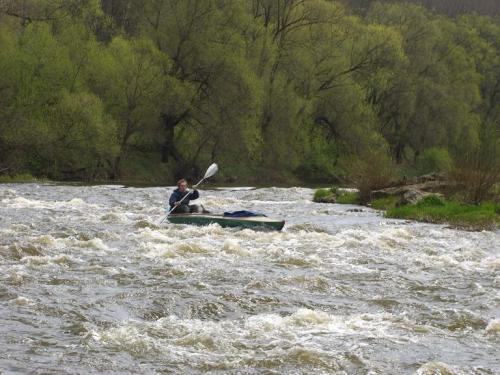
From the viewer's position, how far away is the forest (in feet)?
115

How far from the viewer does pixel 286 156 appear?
44.0 metres

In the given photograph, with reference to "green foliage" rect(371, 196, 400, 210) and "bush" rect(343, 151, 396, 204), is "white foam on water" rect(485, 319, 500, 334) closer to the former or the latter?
"green foliage" rect(371, 196, 400, 210)

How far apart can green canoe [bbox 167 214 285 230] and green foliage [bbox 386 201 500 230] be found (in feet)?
18.8

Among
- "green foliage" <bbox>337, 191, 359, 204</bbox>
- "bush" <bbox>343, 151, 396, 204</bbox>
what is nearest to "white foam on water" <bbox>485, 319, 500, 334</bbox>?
"bush" <bbox>343, 151, 396, 204</bbox>

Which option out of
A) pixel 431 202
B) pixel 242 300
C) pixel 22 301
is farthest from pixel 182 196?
pixel 22 301

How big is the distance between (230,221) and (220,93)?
24652 mm

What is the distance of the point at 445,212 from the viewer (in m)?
20.8

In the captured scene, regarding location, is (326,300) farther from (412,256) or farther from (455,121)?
(455,121)

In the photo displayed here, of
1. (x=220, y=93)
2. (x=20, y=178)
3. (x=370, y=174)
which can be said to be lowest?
(x=20, y=178)

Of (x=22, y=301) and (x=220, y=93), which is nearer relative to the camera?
(x=22, y=301)

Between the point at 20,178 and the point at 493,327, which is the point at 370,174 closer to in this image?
the point at 20,178

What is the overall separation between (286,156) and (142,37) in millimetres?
10862

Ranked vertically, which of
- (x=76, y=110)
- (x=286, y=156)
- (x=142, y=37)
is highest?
(x=142, y=37)

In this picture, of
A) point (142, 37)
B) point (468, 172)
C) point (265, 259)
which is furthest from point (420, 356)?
point (142, 37)
